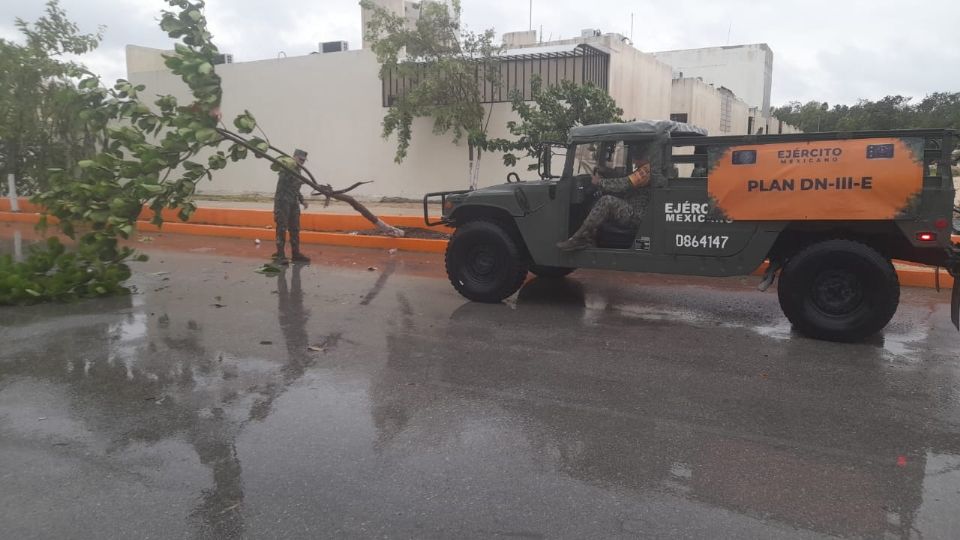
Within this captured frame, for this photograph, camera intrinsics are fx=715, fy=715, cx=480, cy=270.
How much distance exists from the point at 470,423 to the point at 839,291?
4.03 m

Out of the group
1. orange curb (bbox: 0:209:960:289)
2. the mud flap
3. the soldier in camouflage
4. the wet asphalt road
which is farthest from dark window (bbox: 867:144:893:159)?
the soldier in camouflage

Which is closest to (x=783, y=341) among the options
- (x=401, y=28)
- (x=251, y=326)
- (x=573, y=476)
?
(x=573, y=476)

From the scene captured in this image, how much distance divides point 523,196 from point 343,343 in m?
2.73

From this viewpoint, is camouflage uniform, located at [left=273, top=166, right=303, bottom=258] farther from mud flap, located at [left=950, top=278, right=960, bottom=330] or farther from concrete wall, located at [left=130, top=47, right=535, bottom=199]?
mud flap, located at [left=950, top=278, right=960, bottom=330]

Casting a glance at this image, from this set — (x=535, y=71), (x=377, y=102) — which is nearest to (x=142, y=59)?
(x=377, y=102)

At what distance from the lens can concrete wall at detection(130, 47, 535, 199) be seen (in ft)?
57.2

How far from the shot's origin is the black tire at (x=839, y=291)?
635 centimetres

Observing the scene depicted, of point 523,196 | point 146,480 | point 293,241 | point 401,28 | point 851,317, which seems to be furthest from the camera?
point 401,28

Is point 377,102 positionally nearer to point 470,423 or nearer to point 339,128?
point 339,128

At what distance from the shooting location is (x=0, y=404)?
193 inches

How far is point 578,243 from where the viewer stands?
25.1ft

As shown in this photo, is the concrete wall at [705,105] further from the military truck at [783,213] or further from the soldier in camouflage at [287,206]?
the military truck at [783,213]

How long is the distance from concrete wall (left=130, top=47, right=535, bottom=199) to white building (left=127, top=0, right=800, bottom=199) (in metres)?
0.03

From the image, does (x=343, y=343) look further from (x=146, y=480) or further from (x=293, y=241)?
(x=293, y=241)
